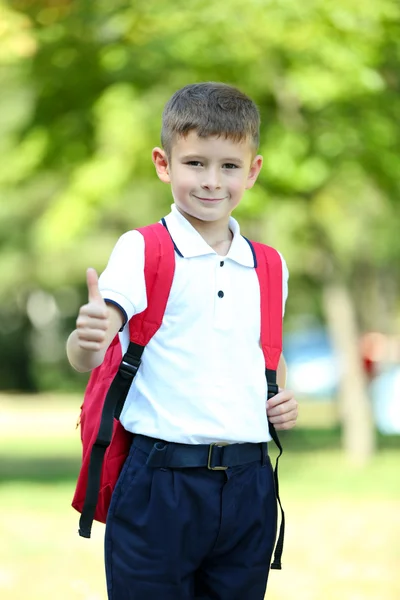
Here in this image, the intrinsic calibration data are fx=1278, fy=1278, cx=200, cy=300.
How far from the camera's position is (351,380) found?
16.1 m

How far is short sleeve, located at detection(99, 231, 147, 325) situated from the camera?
3.30m

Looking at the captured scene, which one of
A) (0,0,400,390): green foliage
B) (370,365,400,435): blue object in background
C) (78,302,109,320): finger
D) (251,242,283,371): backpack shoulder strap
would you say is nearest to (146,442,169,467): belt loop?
(251,242,283,371): backpack shoulder strap

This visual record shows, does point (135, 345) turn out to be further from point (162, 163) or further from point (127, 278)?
point (162, 163)

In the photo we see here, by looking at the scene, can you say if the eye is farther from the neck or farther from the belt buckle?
the belt buckle

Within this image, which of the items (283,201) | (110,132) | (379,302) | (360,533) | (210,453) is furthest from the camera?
(379,302)

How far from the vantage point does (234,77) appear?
38.1 feet

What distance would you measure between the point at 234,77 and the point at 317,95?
878 millimetres

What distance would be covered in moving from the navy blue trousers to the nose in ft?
2.44

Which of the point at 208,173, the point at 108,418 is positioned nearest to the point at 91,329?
the point at 108,418

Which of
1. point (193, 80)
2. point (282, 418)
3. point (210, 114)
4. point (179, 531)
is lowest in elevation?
point (179, 531)

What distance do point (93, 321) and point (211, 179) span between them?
23.3 inches

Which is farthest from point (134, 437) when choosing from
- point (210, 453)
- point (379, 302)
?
point (379, 302)

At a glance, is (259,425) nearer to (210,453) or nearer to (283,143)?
(210,453)

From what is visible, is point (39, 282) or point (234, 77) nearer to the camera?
point (234, 77)
